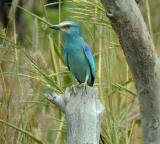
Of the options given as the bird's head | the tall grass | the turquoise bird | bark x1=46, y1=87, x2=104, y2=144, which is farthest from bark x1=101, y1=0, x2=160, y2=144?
the turquoise bird

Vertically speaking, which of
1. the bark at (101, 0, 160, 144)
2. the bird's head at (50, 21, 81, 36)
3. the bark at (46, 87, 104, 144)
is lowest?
the bark at (46, 87, 104, 144)

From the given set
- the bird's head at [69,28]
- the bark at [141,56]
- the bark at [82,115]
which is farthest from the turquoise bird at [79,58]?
the bark at [141,56]

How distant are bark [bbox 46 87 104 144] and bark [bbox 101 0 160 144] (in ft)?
0.82

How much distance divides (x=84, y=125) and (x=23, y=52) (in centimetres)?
81

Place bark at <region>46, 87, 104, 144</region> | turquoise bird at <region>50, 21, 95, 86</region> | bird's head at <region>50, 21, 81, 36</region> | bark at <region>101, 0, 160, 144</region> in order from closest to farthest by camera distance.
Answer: bark at <region>101, 0, 160, 144</region> < bark at <region>46, 87, 104, 144</region> < bird's head at <region>50, 21, 81, 36</region> < turquoise bird at <region>50, 21, 95, 86</region>

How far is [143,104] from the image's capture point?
8.08 ft

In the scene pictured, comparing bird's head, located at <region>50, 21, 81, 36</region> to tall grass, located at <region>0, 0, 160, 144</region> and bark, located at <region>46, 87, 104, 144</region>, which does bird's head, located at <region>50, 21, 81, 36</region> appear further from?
bark, located at <region>46, 87, 104, 144</region>

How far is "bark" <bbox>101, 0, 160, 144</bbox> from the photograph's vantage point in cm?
219

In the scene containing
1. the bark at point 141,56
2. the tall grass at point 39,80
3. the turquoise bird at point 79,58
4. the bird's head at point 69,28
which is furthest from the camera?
the turquoise bird at point 79,58

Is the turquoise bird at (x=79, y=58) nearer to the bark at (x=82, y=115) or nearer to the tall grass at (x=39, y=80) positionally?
the tall grass at (x=39, y=80)

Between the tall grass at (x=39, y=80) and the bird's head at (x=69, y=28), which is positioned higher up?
the bird's head at (x=69, y=28)

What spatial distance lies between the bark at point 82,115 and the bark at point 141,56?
249 millimetres

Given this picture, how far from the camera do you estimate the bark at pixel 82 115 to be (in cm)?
240

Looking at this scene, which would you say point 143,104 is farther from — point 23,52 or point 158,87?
point 23,52
